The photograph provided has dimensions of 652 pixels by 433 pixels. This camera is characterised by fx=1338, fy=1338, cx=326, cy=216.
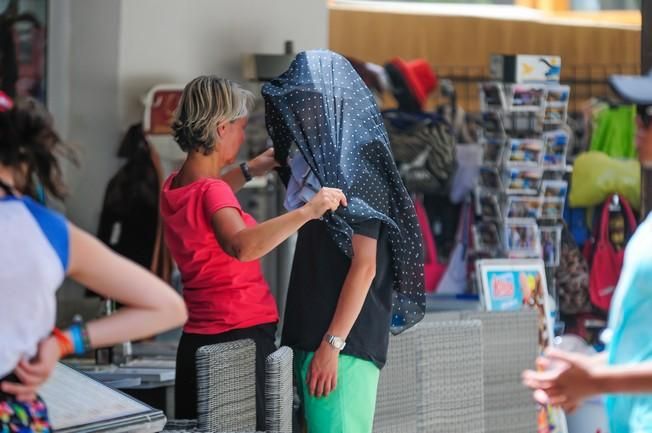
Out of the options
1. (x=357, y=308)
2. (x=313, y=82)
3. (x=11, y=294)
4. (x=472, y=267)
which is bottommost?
(x=472, y=267)

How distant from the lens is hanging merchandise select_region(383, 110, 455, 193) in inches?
318

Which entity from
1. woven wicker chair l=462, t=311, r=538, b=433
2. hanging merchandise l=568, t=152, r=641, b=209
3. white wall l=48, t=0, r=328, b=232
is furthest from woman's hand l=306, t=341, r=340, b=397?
hanging merchandise l=568, t=152, r=641, b=209

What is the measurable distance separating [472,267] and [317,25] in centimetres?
172

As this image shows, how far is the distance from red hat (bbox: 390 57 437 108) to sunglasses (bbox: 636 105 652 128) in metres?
5.34

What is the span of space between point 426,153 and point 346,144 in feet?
14.7

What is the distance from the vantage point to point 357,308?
3594 millimetres

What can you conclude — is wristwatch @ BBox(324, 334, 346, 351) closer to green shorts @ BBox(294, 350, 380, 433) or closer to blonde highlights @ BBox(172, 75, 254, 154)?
green shorts @ BBox(294, 350, 380, 433)

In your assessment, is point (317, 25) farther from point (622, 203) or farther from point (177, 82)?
point (622, 203)

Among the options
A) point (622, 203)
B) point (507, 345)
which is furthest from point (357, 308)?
point (622, 203)

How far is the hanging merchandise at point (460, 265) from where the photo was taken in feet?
26.7

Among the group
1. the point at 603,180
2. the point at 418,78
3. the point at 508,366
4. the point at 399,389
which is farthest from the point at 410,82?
the point at 399,389

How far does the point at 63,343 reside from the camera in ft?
8.27

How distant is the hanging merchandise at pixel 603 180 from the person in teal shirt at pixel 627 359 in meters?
4.59

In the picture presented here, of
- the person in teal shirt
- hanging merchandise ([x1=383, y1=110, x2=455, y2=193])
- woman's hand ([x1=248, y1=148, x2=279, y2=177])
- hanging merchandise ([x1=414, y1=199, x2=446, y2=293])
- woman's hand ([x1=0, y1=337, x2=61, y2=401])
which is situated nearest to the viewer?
woman's hand ([x1=0, y1=337, x2=61, y2=401])
